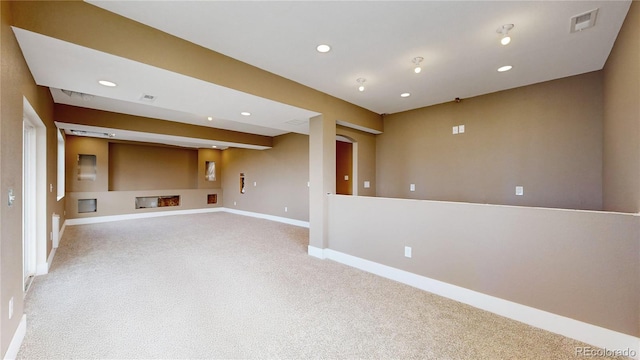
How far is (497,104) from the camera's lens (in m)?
3.91

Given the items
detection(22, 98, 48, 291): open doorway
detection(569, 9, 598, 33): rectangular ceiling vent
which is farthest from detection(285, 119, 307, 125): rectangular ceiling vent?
detection(569, 9, 598, 33): rectangular ceiling vent

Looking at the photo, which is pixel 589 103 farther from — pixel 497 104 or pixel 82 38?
pixel 82 38

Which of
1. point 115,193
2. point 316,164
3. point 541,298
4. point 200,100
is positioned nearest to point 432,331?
point 541,298

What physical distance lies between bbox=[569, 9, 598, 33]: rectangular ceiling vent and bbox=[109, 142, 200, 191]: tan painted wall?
414 inches

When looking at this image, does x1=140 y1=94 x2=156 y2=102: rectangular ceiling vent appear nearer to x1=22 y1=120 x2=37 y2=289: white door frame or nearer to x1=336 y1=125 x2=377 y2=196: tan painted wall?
x1=22 y1=120 x2=37 y2=289: white door frame

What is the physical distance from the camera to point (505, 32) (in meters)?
2.40

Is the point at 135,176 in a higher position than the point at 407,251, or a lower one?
higher

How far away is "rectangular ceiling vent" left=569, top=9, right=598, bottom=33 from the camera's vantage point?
2.14 m

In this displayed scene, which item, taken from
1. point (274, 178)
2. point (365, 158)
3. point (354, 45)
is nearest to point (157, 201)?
point (274, 178)

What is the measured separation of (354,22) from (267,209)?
6529 millimetres

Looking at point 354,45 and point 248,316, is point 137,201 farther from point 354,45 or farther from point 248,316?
point 354,45

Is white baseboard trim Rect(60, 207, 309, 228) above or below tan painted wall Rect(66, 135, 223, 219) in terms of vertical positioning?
below

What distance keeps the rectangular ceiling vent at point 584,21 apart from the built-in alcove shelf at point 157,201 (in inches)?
403

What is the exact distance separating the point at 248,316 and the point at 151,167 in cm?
866
